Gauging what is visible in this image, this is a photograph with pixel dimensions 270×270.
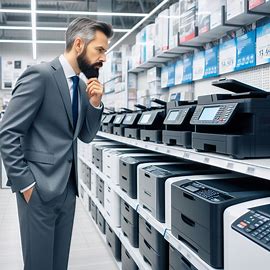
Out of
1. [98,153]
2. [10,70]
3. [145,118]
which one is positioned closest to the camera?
[145,118]

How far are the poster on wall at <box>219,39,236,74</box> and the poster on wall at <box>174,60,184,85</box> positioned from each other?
688mm

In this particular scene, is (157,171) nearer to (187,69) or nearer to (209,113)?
(209,113)

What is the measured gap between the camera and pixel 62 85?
6.50 feet

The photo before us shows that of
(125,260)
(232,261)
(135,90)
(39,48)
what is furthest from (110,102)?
(39,48)

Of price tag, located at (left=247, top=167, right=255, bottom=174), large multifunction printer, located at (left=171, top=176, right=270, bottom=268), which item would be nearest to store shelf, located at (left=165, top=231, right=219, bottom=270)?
large multifunction printer, located at (left=171, top=176, right=270, bottom=268)

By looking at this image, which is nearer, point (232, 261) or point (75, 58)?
point (232, 261)

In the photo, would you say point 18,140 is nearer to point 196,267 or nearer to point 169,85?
point 196,267

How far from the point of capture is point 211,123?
1.59m

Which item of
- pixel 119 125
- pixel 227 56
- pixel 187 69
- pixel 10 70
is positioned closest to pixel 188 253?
pixel 227 56

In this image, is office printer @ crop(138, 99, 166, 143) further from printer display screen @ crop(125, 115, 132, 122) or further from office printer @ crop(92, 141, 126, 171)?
office printer @ crop(92, 141, 126, 171)

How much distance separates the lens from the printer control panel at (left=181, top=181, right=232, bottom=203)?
150 centimetres

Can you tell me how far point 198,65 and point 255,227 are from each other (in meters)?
2.02

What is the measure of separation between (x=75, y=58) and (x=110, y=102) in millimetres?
4237

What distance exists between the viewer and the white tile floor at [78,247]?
3346 mm
